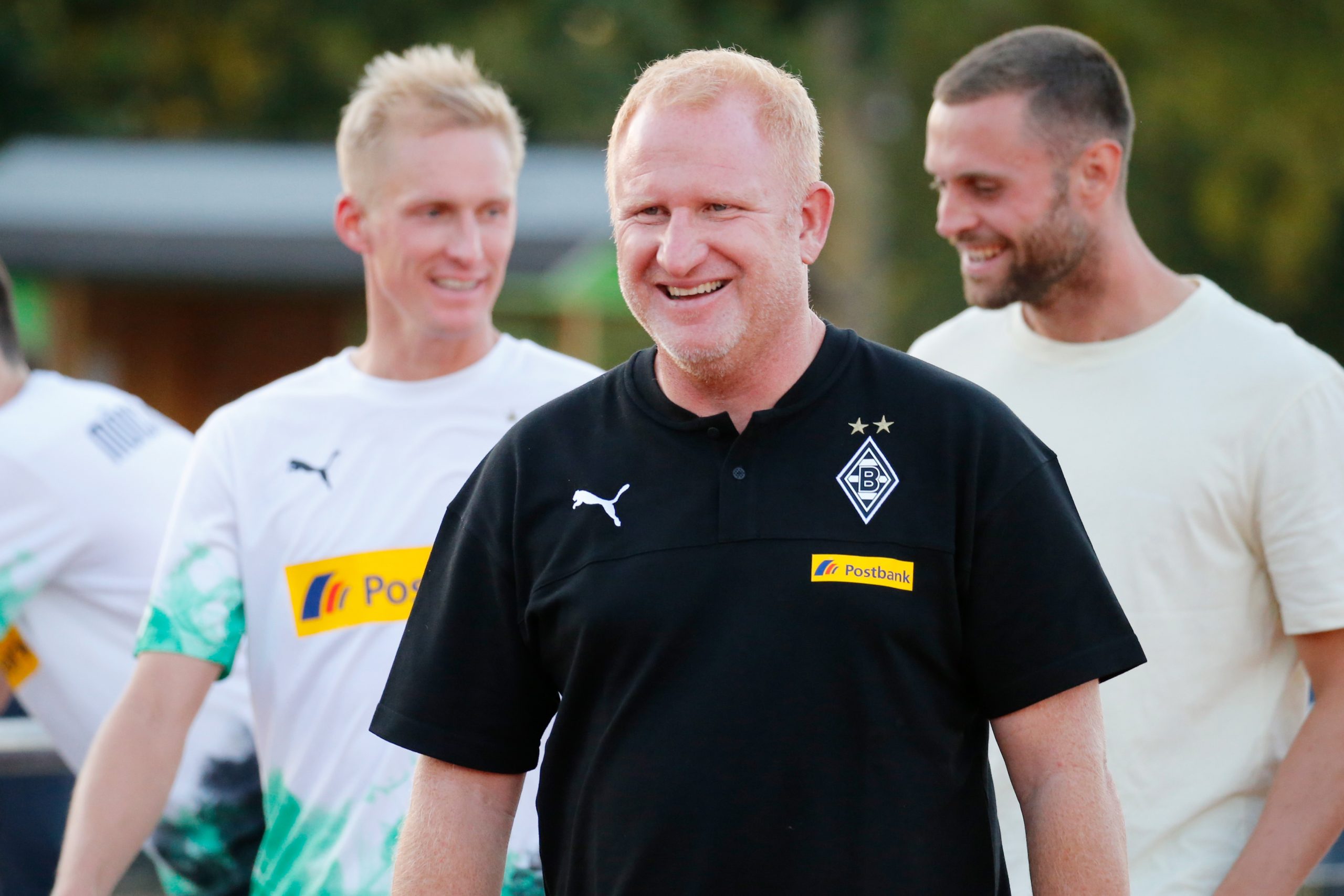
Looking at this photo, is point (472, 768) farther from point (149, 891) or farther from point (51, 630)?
point (149, 891)

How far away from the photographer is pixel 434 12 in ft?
57.9

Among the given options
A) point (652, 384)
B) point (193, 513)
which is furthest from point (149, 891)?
point (652, 384)

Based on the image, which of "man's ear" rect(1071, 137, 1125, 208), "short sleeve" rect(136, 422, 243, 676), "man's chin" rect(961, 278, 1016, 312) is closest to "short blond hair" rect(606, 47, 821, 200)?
"man's chin" rect(961, 278, 1016, 312)

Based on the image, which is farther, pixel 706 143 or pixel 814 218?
pixel 814 218

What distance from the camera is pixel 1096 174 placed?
135 inches

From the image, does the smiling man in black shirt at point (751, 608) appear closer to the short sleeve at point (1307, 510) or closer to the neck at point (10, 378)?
the short sleeve at point (1307, 510)

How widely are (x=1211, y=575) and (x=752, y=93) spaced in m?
1.42

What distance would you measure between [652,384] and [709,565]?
335mm

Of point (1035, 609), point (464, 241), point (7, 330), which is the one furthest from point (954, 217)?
point (7, 330)

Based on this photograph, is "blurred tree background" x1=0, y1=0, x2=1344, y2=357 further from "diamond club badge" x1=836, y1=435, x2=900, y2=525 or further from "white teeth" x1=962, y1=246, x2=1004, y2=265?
"diamond club badge" x1=836, y1=435, x2=900, y2=525

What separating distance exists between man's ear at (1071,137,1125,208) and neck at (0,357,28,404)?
2.58m

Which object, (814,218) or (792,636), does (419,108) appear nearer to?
(814,218)

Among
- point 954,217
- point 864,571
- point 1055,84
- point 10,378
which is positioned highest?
point 1055,84

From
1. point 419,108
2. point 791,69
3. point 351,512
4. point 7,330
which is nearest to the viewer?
point 351,512
